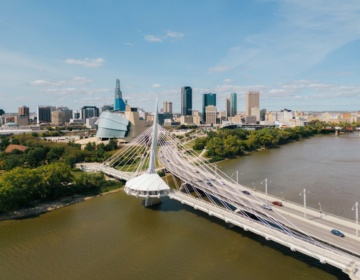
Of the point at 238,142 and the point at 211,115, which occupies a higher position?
the point at 211,115

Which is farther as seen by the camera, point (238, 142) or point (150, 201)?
point (238, 142)

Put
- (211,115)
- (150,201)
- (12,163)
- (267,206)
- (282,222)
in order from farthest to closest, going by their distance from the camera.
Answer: (211,115)
(12,163)
(150,201)
(267,206)
(282,222)

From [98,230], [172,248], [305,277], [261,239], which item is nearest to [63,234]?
[98,230]

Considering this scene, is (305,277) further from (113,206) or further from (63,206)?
(63,206)

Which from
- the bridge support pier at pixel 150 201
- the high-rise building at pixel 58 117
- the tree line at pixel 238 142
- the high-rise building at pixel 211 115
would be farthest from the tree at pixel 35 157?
the high-rise building at pixel 58 117

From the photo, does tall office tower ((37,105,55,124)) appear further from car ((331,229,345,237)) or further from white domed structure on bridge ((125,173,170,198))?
car ((331,229,345,237))

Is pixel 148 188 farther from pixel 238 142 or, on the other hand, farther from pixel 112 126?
pixel 112 126

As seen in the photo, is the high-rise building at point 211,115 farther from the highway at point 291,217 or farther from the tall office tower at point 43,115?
the highway at point 291,217

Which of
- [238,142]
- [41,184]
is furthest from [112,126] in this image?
[41,184]
